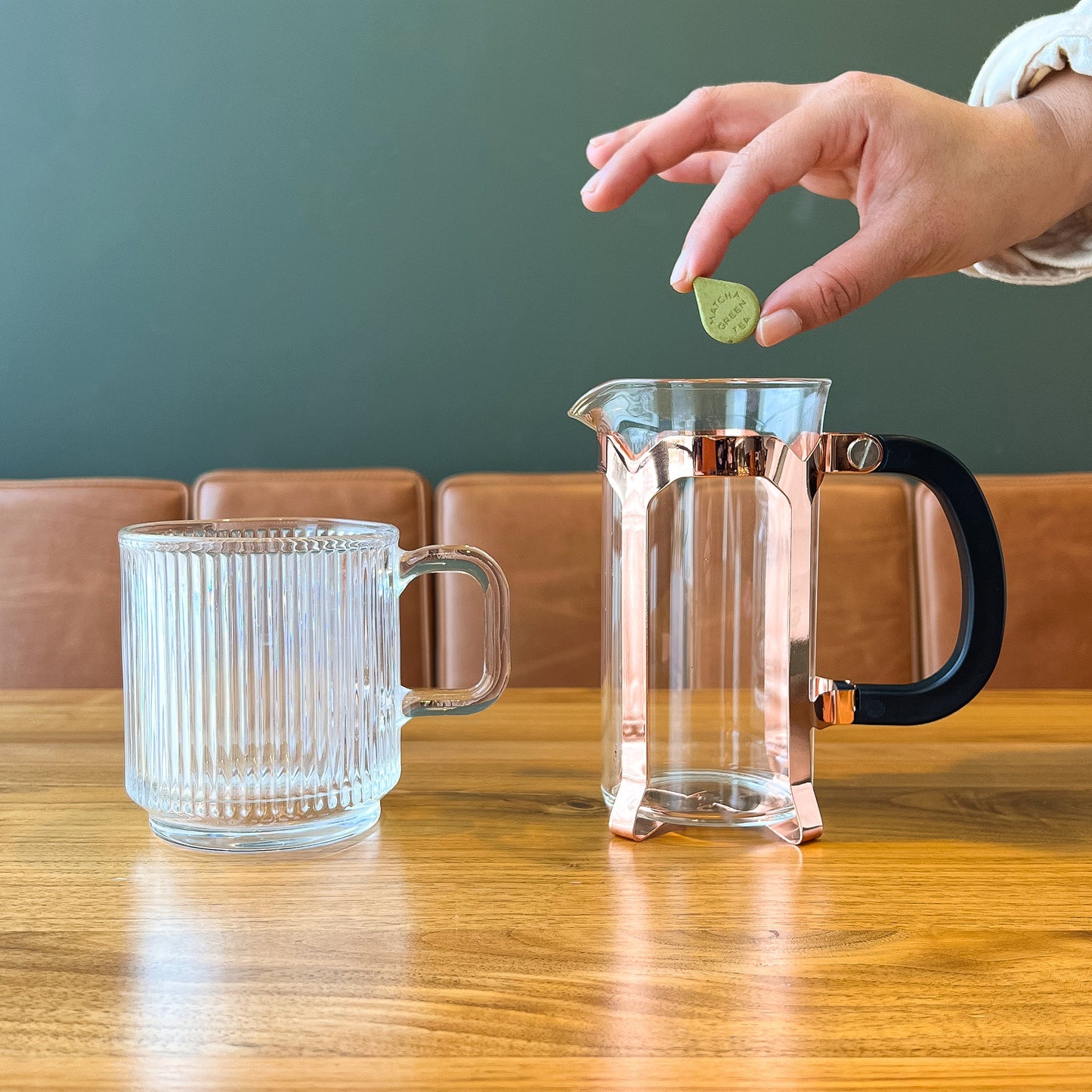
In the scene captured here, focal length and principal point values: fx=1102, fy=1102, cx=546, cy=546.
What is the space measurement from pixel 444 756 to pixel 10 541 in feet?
3.22

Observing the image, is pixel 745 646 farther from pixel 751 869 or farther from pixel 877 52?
pixel 877 52

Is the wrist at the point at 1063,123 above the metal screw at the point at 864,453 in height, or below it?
above

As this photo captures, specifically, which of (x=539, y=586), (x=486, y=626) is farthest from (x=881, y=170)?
(x=539, y=586)

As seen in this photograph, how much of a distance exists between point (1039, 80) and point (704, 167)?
239 millimetres

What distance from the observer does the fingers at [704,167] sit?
2.76ft

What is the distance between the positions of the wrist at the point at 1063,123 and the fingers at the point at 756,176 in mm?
151

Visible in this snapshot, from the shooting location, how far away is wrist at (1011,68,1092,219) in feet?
2.25

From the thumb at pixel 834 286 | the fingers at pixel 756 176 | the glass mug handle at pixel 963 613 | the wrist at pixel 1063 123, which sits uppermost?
the wrist at pixel 1063 123

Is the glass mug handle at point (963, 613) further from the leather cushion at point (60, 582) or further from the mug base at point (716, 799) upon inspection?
the leather cushion at point (60, 582)

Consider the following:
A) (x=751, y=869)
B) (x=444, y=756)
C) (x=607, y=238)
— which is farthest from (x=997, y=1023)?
(x=607, y=238)

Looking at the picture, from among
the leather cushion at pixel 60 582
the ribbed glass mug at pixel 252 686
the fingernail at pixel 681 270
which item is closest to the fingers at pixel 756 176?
the fingernail at pixel 681 270

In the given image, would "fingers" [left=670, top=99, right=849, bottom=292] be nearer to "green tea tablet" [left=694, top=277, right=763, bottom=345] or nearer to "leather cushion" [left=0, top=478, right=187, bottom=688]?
"green tea tablet" [left=694, top=277, right=763, bottom=345]

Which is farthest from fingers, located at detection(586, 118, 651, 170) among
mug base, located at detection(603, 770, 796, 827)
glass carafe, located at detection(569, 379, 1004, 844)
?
mug base, located at detection(603, 770, 796, 827)

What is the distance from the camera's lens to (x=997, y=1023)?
36cm
